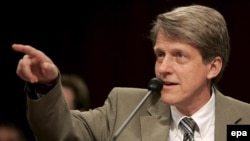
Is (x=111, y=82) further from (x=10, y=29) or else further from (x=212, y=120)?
(x=212, y=120)

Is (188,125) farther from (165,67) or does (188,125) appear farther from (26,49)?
(26,49)

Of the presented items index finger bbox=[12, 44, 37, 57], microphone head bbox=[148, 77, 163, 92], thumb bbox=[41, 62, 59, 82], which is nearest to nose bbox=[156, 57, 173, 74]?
microphone head bbox=[148, 77, 163, 92]

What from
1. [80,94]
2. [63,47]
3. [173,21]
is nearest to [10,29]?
[63,47]

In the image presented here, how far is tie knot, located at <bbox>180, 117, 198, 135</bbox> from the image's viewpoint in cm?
258

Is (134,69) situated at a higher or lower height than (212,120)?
lower

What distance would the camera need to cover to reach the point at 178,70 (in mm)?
2533

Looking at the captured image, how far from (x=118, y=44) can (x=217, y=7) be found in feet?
2.78

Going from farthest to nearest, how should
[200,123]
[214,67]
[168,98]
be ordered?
1. [214,67]
2. [200,123]
3. [168,98]

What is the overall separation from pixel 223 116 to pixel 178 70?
0.29 meters

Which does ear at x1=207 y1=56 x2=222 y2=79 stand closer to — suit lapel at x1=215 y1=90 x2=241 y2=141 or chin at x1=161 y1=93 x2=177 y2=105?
suit lapel at x1=215 y1=90 x2=241 y2=141

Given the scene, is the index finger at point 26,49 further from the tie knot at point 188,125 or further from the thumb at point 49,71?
the tie knot at point 188,125

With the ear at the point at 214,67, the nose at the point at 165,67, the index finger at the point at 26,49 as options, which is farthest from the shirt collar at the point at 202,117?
the index finger at the point at 26,49

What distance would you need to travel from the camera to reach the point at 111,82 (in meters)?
5.07

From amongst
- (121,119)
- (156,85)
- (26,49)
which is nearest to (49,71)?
(26,49)
